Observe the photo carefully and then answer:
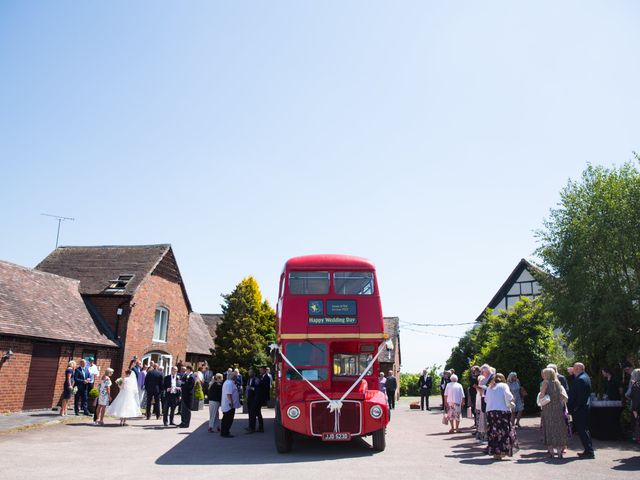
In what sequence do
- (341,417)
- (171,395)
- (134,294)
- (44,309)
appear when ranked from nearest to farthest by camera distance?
(341,417)
(171,395)
(44,309)
(134,294)

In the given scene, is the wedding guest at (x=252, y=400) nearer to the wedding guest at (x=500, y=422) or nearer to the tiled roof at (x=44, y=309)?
the wedding guest at (x=500, y=422)

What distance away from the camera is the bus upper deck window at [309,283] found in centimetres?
1138

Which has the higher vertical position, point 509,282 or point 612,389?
point 509,282

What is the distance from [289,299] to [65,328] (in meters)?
12.7

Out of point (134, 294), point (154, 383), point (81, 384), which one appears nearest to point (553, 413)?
point (154, 383)

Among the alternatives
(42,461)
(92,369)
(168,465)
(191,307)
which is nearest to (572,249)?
(168,465)

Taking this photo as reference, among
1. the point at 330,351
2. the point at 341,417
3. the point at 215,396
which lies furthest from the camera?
the point at 215,396

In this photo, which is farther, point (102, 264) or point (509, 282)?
point (509, 282)

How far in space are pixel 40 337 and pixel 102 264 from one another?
8.19 metres

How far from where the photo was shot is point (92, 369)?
18531 millimetres

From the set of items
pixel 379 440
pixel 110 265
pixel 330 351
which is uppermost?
pixel 110 265

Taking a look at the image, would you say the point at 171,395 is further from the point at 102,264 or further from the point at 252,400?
the point at 102,264

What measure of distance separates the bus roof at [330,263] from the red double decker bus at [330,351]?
22mm

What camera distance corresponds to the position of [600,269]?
51.3 feet
